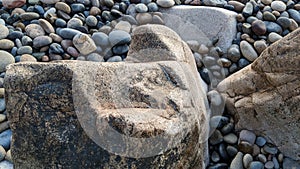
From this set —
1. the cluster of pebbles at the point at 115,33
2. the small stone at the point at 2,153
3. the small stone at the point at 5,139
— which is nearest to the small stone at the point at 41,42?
the cluster of pebbles at the point at 115,33

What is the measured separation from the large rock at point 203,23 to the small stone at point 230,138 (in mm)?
622

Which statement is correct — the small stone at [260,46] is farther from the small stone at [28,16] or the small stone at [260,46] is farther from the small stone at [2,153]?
the small stone at [2,153]

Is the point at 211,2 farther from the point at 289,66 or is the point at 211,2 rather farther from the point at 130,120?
the point at 130,120

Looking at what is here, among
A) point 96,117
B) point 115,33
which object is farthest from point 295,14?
point 96,117

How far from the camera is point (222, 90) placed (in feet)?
6.85

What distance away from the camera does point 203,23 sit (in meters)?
2.48

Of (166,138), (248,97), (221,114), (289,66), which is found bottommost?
(221,114)

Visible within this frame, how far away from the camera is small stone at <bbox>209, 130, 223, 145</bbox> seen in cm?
195

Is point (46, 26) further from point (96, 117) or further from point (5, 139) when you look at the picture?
point (96, 117)

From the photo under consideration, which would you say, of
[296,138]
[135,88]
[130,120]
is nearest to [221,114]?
[296,138]

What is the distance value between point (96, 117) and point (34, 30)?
4.12 feet

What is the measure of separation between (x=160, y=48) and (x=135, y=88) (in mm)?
378

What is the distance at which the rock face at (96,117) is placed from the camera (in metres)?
1.22

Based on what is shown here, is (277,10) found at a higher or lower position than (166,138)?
lower
